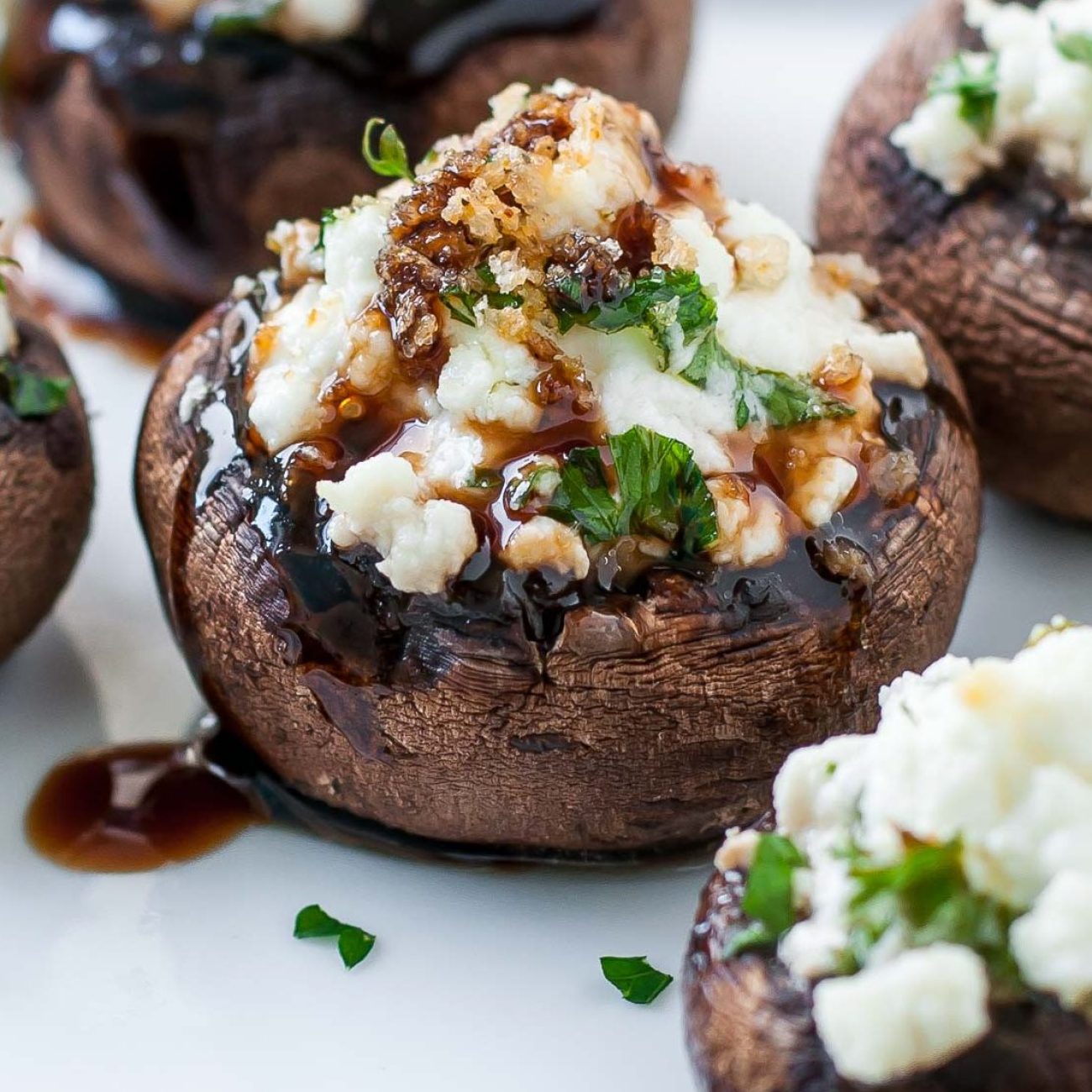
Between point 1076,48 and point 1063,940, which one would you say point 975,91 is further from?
point 1063,940

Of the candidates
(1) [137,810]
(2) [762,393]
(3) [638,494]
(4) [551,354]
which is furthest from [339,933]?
(2) [762,393]

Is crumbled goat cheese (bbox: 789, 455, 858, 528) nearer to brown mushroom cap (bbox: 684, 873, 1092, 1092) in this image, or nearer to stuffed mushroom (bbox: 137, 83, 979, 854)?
stuffed mushroom (bbox: 137, 83, 979, 854)

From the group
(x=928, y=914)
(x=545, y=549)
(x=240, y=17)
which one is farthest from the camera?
(x=240, y=17)

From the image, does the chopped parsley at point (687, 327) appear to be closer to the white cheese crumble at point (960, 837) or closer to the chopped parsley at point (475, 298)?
the chopped parsley at point (475, 298)

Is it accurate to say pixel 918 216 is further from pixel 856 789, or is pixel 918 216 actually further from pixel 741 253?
pixel 856 789

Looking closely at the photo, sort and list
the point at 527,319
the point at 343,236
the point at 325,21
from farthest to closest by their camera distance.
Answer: the point at 325,21, the point at 343,236, the point at 527,319

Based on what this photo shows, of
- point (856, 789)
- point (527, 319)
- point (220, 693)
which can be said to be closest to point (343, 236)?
point (527, 319)
